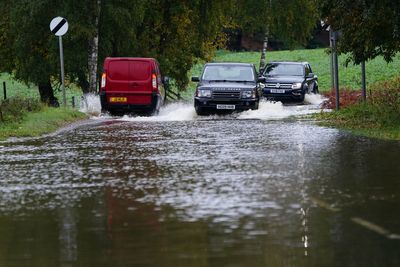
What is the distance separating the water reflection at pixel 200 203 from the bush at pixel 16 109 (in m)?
5.75

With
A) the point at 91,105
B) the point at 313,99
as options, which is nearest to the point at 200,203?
the point at 91,105

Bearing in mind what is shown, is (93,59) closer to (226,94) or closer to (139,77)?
(139,77)

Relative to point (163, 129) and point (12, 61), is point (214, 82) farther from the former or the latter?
point (12, 61)

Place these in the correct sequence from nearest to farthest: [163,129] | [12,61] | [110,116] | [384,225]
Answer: [384,225]
[163,129]
[110,116]
[12,61]

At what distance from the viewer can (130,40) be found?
37.1 metres

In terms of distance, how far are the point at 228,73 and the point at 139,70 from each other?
10.1ft

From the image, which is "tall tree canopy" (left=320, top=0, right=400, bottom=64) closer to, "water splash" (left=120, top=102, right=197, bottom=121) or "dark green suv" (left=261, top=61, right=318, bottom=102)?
"water splash" (left=120, top=102, right=197, bottom=121)

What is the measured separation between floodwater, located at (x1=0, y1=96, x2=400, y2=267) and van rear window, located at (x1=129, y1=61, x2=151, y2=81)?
37.2 feet

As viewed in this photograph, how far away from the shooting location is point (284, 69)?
41.2 meters

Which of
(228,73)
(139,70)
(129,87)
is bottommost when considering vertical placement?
(129,87)

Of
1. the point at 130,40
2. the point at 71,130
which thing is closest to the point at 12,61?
the point at 130,40

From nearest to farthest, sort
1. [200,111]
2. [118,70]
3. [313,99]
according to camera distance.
→ [118,70] → [200,111] → [313,99]

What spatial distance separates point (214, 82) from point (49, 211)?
20458 millimetres

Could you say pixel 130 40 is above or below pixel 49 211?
above
